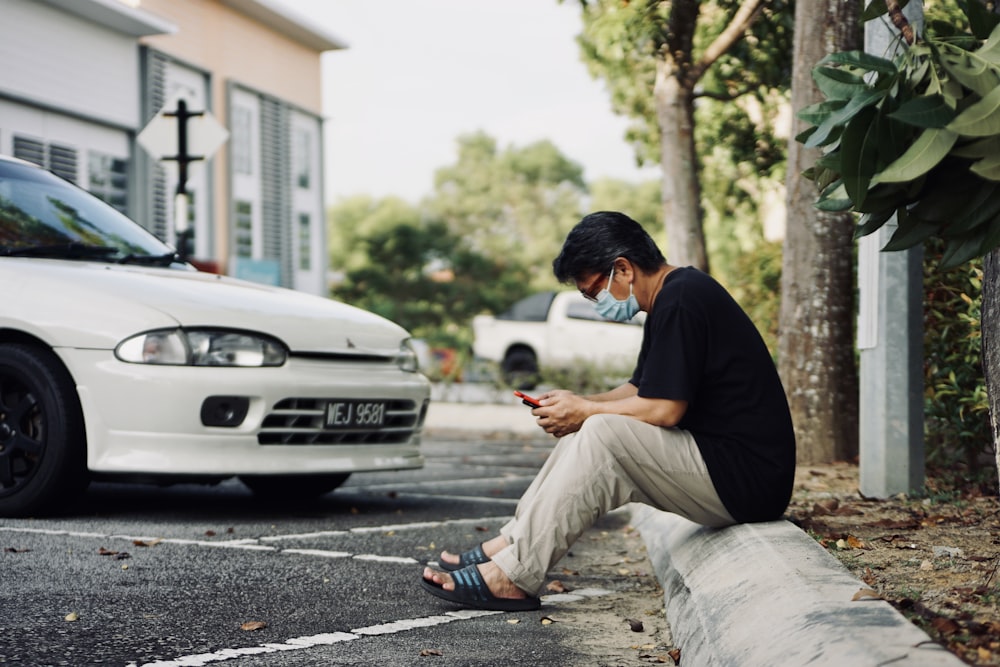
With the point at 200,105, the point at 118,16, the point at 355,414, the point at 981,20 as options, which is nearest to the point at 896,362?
the point at 355,414

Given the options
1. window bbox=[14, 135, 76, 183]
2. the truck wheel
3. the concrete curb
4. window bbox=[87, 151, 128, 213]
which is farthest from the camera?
window bbox=[87, 151, 128, 213]

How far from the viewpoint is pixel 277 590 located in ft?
15.0

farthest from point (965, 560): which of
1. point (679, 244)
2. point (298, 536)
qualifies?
point (679, 244)

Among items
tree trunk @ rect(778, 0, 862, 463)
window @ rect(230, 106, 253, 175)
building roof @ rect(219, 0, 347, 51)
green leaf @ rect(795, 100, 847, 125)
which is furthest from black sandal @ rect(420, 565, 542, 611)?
building roof @ rect(219, 0, 347, 51)

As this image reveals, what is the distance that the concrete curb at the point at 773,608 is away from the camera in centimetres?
263

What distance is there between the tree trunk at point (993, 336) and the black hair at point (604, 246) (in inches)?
44.6

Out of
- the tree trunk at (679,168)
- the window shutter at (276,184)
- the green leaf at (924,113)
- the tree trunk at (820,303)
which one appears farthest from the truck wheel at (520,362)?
the green leaf at (924,113)

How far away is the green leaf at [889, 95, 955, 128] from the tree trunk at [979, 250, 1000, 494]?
1.04 metres

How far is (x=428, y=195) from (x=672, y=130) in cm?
6672

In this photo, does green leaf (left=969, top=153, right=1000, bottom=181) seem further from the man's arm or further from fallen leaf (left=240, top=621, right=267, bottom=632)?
fallen leaf (left=240, top=621, right=267, bottom=632)

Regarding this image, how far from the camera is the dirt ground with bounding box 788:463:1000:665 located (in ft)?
9.62

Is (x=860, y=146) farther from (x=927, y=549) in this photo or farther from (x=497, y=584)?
(x=497, y=584)

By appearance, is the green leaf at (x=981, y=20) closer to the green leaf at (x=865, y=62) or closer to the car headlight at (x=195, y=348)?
the green leaf at (x=865, y=62)

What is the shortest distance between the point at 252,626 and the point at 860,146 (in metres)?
2.36
